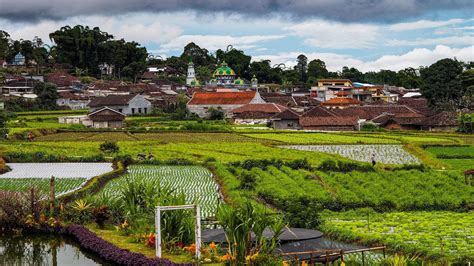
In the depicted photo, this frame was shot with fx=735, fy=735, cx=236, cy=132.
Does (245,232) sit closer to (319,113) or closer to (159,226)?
(159,226)

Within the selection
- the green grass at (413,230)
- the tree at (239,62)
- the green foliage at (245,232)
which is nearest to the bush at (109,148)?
the green grass at (413,230)

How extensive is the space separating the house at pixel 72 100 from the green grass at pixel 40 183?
162 feet

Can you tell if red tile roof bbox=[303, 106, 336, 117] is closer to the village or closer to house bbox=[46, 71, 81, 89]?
the village

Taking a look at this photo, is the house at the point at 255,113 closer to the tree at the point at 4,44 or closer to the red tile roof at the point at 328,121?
the red tile roof at the point at 328,121

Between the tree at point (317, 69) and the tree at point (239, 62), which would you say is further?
the tree at point (317, 69)

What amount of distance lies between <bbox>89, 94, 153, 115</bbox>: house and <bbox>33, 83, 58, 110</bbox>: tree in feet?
15.6

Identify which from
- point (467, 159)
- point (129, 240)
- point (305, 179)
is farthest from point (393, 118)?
point (129, 240)

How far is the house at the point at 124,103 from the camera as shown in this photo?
72.0 meters

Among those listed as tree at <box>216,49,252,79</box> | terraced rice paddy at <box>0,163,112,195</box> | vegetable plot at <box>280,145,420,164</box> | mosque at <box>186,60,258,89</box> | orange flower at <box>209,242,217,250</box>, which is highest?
tree at <box>216,49,252,79</box>

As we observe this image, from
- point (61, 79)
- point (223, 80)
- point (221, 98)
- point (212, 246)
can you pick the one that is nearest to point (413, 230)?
point (212, 246)

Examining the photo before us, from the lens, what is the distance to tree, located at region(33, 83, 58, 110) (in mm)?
74031

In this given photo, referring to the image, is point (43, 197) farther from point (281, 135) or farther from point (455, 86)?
point (455, 86)

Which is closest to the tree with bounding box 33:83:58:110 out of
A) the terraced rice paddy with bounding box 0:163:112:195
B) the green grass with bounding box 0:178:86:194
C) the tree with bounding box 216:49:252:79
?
the terraced rice paddy with bounding box 0:163:112:195

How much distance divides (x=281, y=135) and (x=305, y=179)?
22.8 metres
